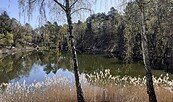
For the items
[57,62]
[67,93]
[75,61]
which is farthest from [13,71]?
[75,61]

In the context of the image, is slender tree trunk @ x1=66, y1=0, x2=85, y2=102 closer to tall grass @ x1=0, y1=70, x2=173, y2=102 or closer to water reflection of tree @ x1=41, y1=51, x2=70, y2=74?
water reflection of tree @ x1=41, y1=51, x2=70, y2=74

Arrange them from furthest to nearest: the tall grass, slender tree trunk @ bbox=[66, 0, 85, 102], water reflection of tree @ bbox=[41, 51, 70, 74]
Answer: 1. the tall grass
2. water reflection of tree @ bbox=[41, 51, 70, 74]
3. slender tree trunk @ bbox=[66, 0, 85, 102]

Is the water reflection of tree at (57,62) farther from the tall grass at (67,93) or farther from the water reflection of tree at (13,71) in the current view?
the water reflection of tree at (13,71)

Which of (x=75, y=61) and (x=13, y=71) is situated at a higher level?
(x=75, y=61)

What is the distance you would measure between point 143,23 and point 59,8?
245cm

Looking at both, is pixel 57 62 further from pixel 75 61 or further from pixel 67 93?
pixel 67 93

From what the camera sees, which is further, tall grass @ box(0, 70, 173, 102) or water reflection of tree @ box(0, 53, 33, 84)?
water reflection of tree @ box(0, 53, 33, 84)

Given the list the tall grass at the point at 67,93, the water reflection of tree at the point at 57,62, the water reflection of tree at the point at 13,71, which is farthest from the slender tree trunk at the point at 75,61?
the water reflection of tree at the point at 13,71

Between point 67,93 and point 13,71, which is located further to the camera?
point 13,71

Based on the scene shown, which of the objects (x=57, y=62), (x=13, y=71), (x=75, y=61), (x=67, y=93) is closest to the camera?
(x=75, y=61)

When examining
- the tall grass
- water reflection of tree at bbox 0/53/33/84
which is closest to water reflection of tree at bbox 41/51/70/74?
the tall grass

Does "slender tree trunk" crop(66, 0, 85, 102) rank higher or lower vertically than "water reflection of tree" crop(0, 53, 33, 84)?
higher

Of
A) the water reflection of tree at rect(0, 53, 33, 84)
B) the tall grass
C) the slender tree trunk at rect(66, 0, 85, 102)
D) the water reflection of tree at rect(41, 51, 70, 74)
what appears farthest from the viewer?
the water reflection of tree at rect(0, 53, 33, 84)

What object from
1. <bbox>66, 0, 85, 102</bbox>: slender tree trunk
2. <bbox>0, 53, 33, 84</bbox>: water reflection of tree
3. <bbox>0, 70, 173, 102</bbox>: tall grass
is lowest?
<bbox>0, 53, 33, 84</bbox>: water reflection of tree
